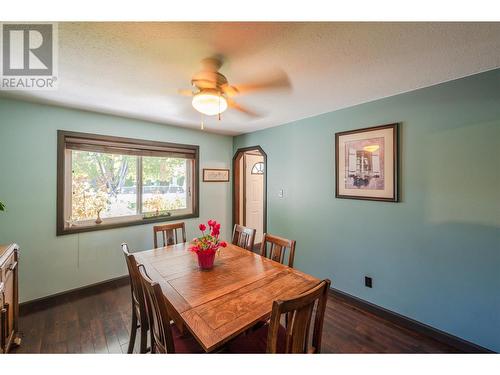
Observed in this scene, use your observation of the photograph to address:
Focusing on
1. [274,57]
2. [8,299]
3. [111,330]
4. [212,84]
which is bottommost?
[111,330]

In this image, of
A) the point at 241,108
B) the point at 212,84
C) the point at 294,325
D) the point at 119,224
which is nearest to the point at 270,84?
the point at 212,84

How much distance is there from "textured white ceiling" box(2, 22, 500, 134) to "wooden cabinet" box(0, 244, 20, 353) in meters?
1.50

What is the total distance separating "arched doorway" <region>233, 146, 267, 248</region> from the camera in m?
4.12

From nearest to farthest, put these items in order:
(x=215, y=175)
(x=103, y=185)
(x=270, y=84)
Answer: (x=270, y=84) < (x=103, y=185) < (x=215, y=175)

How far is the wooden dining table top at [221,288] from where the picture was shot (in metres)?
1.03

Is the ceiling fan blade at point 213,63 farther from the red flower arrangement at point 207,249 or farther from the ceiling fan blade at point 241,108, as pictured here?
the red flower arrangement at point 207,249

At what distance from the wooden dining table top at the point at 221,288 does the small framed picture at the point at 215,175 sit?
1.92 metres

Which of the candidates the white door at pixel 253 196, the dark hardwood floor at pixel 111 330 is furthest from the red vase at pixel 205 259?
the white door at pixel 253 196

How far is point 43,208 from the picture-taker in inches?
94.0

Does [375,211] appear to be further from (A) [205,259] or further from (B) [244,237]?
(A) [205,259]

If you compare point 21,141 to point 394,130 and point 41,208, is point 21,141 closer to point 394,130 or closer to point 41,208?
point 41,208

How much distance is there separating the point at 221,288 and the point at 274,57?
1.61m

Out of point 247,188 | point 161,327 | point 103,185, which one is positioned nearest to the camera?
point 161,327
